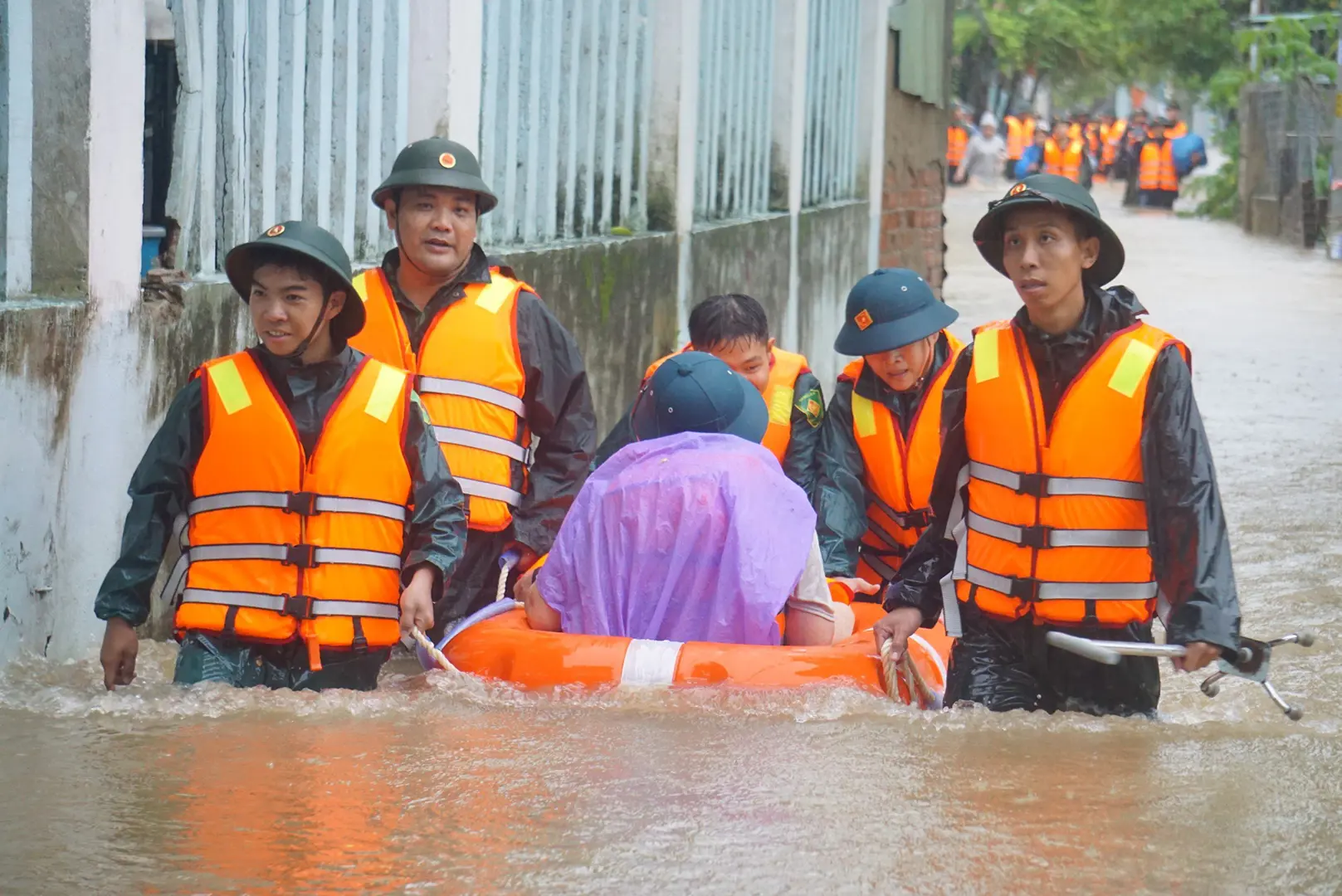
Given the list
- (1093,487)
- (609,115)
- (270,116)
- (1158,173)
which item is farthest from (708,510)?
(1158,173)

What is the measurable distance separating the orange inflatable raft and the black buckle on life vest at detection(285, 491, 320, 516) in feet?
2.20

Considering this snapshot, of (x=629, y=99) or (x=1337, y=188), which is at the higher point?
(x=1337, y=188)

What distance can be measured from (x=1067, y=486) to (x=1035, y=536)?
136 millimetres

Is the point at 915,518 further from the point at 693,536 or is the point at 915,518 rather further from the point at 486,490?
the point at 693,536

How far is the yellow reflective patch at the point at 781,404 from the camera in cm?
621

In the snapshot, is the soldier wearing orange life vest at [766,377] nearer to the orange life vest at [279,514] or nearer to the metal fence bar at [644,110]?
the orange life vest at [279,514]

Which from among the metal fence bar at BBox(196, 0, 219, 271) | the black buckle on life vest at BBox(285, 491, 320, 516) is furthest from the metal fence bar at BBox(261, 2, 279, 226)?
the black buckle on life vest at BBox(285, 491, 320, 516)

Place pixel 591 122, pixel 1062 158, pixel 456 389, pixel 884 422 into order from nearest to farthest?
pixel 456 389 → pixel 884 422 → pixel 591 122 → pixel 1062 158

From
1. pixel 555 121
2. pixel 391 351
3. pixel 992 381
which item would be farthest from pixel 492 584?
pixel 555 121

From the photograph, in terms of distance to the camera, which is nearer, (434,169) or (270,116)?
(434,169)

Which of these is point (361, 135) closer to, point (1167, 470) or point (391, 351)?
point (391, 351)

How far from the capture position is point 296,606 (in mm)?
4418

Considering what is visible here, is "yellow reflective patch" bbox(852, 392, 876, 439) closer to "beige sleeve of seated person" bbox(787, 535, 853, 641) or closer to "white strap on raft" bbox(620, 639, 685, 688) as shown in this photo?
"beige sleeve of seated person" bbox(787, 535, 853, 641)

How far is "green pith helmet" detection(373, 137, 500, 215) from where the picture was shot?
5195mm
